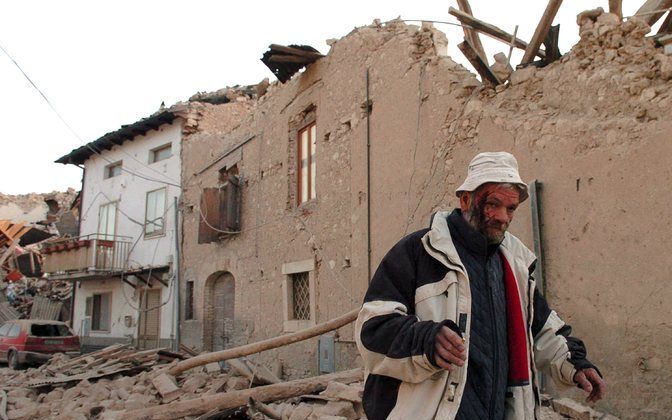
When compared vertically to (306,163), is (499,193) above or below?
below

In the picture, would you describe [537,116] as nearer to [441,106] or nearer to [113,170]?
[441,106]

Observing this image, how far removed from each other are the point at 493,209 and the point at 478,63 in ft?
15.1

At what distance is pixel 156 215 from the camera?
17.1 m

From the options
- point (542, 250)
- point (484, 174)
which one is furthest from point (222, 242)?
point (484, 174)

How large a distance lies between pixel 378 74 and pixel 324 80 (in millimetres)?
1739

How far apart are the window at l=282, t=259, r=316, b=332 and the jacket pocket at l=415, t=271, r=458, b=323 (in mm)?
7978

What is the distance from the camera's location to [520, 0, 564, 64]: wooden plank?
6.07 meters

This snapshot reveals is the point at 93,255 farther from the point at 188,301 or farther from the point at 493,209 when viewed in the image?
the point at 493,209

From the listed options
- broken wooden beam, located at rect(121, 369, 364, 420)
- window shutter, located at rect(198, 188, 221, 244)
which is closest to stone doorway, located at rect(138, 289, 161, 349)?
window shutter, located at rect(198, 188, 221, 244)

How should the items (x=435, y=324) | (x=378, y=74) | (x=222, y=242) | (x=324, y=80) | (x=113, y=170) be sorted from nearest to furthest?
(x=435, y=324) < (x=378, y=74) < (x=324, y=80) < (x=222, y=242) < (x=113, y=170)

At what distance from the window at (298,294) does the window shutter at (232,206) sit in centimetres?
241

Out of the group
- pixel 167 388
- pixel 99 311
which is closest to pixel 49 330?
pixel 99 311

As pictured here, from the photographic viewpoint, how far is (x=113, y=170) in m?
19.9

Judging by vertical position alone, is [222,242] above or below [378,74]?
below
